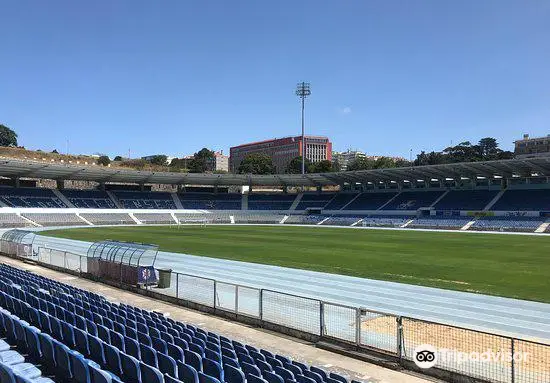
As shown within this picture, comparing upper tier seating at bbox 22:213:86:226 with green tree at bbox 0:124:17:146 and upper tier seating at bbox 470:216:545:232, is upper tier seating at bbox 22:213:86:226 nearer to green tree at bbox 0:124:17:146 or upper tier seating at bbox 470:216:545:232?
upper tier seating at bbox 470:216:545:232

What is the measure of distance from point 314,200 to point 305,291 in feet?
233

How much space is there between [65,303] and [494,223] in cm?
5840

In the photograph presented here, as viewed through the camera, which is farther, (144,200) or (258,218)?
(144,200)

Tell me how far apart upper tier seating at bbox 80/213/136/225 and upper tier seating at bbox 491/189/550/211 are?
176 ft

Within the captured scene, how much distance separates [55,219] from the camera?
65.6 m

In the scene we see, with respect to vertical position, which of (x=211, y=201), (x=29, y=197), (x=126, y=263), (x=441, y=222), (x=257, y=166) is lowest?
(x=441, y=222)

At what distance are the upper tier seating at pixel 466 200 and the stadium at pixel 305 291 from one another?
27 centimetres

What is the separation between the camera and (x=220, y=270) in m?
25.3

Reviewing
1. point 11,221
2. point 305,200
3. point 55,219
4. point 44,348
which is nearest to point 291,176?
point 305,200

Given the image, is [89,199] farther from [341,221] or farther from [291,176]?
[341,221]

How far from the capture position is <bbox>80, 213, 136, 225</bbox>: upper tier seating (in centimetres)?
6912

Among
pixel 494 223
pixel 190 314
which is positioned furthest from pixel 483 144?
pixel 190 314

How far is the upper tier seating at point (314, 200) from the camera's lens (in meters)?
88.2

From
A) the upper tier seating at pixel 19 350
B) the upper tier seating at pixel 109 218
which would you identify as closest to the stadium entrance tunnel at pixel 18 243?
the upper tier seating at pixel 19 350
